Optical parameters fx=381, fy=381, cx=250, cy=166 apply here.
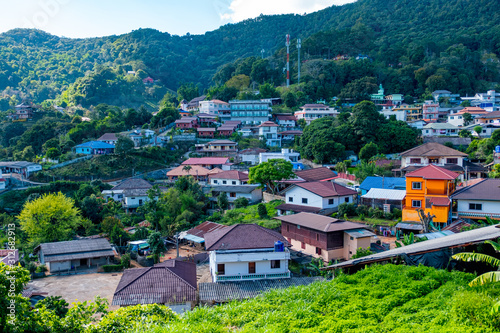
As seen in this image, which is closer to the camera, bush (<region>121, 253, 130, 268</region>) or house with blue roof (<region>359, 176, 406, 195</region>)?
bush (<region>121, 253, 130, 268</region>)

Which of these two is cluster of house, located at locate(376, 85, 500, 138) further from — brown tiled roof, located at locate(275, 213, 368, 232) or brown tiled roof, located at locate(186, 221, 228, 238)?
brown tiled roof, located at locate(186, 221, 228, 238)

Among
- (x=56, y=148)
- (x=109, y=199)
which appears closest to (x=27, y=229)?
(x=109, y=199)

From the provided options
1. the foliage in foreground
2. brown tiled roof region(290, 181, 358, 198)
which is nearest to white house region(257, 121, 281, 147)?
brown tiled roof region(290, 181, 358, 198)

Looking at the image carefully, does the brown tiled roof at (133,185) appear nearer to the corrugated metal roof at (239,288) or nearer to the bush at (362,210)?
the bush at (362,210)

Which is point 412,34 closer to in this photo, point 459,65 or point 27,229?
point 459,65

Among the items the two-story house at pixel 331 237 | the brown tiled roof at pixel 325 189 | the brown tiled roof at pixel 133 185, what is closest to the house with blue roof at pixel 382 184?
the brown tiled roof at pixel 325 189

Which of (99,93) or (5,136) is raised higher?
(99,93)
